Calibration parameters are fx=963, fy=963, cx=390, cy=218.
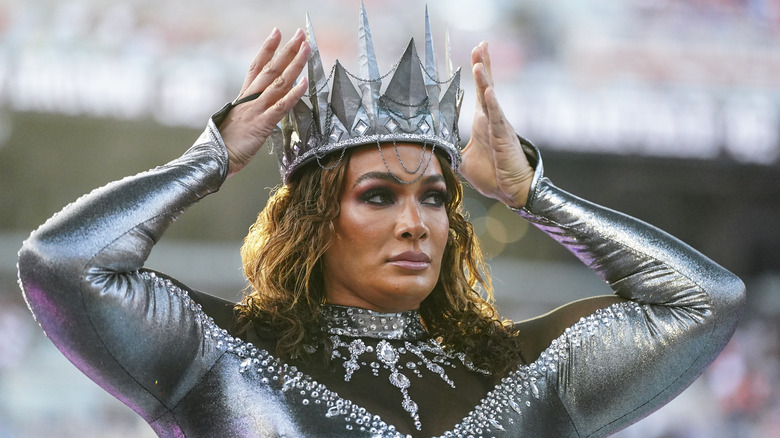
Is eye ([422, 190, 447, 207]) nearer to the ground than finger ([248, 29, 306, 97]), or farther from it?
nearer to the ground

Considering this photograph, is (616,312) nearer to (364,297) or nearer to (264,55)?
(364,297)

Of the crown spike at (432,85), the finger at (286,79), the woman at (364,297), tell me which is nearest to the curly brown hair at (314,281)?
the woman at (364,297)

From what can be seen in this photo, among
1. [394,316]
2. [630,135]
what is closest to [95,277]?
[394,316]

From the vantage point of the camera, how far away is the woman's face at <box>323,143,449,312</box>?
2150mm

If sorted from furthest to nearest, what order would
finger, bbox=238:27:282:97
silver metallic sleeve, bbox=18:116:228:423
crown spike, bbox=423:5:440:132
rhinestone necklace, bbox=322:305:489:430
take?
crown spike, bbox=423:5:440:132
finger, bbox=238:27:282:97
rhinestone necklace, bbox=322:305:489:430
silver metallic sleeve, bbox=18:116:228:423

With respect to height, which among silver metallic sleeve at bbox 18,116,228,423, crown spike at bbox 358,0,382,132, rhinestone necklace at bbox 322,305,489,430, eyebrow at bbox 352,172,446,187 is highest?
crown spike at bbox 358,0,382,132

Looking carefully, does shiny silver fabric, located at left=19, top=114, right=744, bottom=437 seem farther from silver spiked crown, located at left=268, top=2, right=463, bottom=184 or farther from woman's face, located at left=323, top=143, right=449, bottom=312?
silver spiked crown, located at left=268, top=2, right=463, bottom=184

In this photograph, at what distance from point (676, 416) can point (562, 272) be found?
210 centimetres

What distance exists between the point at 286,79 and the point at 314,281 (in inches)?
19.3

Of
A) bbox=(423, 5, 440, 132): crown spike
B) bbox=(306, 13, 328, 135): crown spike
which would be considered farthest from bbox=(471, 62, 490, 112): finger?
bbox=(306, 13, 328, 135): crown spike

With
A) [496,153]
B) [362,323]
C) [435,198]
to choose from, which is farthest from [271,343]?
[496,153]

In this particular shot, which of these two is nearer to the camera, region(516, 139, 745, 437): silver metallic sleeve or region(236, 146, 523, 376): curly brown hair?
region(236, 146, 523, 376): curly brown hair

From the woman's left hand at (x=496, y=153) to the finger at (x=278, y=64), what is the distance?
452 millimetres

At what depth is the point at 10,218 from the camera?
903 cm
